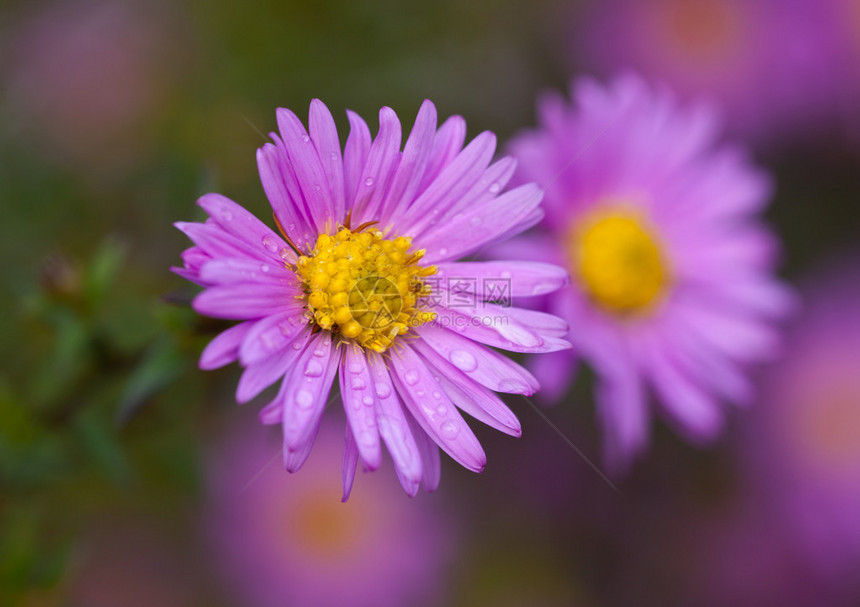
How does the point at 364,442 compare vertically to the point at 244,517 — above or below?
above

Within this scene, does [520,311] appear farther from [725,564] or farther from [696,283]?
[725,564]

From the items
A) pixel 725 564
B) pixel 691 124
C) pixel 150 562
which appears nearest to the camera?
pixel 691 124

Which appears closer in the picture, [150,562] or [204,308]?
[204,308]

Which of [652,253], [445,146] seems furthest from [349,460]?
[652,253]

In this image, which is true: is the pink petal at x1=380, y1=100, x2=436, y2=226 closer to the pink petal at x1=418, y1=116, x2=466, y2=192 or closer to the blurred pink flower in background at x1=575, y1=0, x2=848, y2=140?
the pink petal at x1=418, y1=116, x2=466, y2=192

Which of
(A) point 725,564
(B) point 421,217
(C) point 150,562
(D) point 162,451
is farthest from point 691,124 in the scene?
(C) point 150,562

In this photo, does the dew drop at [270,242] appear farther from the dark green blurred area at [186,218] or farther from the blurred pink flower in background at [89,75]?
the blurred pink flower in background at [89,75]

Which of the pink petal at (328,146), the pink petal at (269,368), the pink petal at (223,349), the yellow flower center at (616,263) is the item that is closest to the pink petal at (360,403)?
the pink petal at (269,368)

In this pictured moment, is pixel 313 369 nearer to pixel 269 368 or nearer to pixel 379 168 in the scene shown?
pixel 269 368
